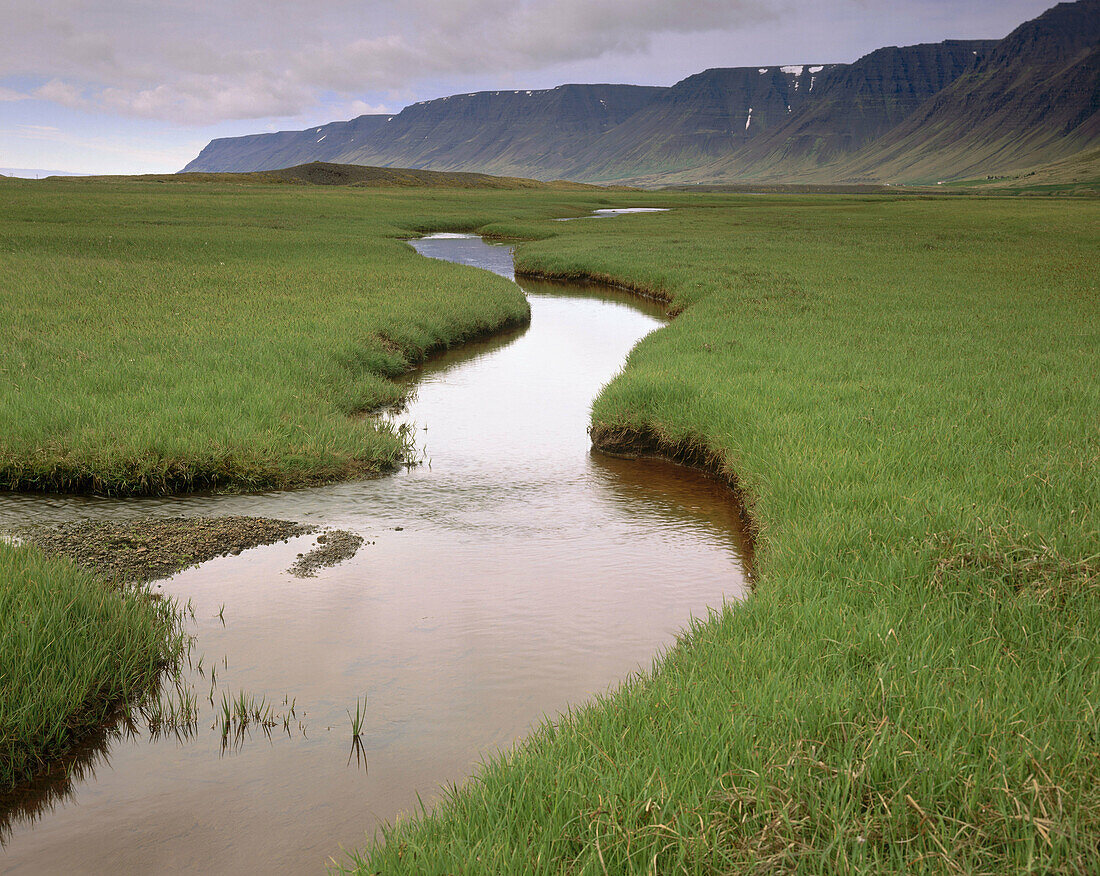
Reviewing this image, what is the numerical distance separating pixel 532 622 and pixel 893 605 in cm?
266

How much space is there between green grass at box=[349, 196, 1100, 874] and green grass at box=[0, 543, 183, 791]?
2243 mm

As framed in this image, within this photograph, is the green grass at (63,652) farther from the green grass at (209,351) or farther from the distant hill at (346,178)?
the distant hill at (346,178)

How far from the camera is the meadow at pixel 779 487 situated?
3098mm

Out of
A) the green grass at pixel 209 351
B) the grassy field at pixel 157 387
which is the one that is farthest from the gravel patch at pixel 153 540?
the green grass at pixel 209 351

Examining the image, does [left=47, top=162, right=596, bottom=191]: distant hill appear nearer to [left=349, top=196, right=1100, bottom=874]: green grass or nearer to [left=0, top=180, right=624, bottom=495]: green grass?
[left=0, top=180, right=624, bottom=495]: green grass

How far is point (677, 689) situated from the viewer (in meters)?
4.17

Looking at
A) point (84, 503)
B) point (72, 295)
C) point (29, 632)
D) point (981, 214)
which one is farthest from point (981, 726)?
point (981, 214)

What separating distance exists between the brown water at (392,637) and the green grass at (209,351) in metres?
0.48

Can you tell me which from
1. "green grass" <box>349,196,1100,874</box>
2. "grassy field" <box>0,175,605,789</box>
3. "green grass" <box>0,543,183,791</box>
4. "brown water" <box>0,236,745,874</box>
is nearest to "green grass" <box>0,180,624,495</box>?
"grassy field" <box>0,175,605,789</box>

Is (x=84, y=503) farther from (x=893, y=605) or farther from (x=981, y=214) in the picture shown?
(x=981, y=214)

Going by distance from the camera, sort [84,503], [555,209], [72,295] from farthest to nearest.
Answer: [555,209], [72,295], [84,503]

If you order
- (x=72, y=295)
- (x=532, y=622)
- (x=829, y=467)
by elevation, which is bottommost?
(x=532, y=622)

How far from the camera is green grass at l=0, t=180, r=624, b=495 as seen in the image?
8.94 m

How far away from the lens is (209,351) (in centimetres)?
1283
